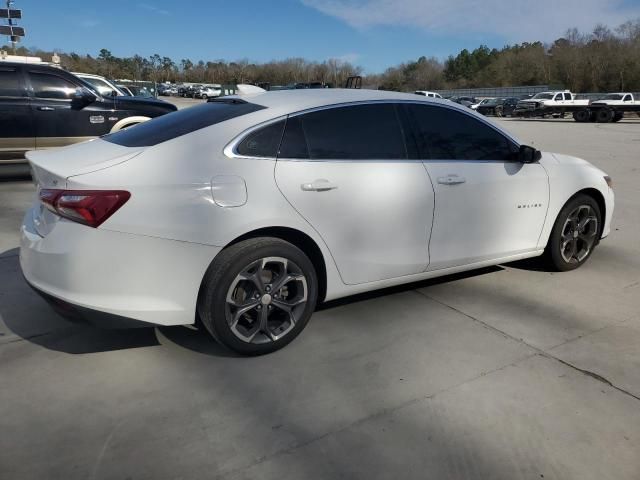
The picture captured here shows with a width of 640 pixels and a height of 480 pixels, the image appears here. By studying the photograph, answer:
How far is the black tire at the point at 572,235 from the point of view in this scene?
433 cm

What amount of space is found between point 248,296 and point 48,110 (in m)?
6.80

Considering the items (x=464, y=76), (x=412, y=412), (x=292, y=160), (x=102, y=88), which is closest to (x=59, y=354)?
(x=292, y=160)

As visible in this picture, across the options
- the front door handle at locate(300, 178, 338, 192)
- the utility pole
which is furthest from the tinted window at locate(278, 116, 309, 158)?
the utility pole

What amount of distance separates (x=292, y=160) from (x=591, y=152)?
14.1m

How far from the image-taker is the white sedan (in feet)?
8.53

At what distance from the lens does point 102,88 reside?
35.9 ft

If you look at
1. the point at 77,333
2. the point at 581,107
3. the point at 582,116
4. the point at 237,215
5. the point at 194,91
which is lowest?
the point at 77,333

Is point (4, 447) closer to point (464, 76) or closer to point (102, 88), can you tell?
point (102, 88)

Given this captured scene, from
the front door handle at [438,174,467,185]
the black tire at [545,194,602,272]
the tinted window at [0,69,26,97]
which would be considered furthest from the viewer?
the tinted window at [0,69,26,97]

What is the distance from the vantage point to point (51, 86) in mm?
8047

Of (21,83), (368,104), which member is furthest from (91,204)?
(21,83)

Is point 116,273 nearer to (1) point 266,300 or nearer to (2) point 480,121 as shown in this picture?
(1) point 266,300

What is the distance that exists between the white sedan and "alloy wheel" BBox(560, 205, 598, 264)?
1.97 ft

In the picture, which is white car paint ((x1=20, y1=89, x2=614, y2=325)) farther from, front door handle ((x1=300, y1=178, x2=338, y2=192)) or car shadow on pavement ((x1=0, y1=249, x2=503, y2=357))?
car shadow on pavement ((x1=0, y1=249, x2=503, y2=357))
